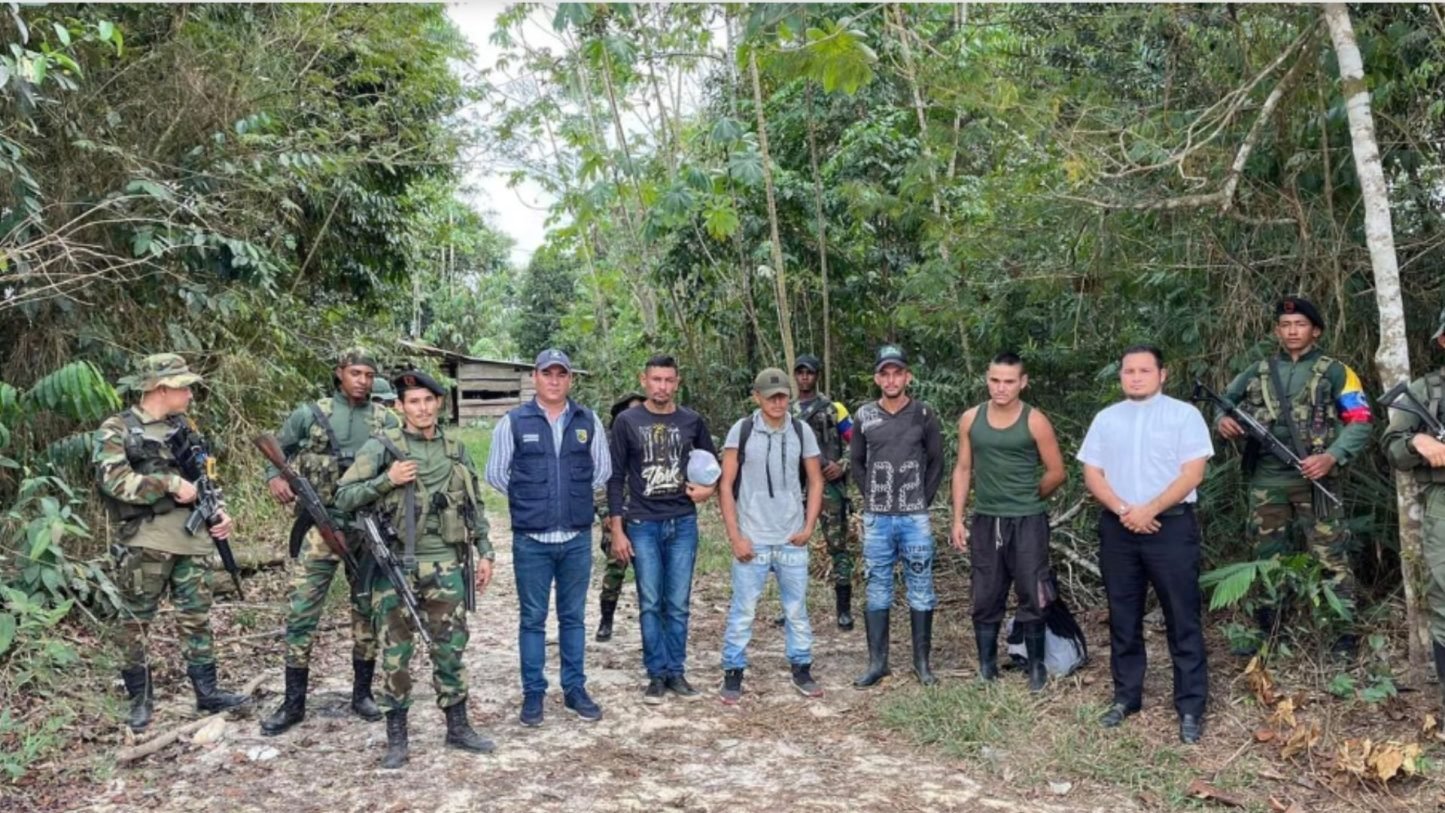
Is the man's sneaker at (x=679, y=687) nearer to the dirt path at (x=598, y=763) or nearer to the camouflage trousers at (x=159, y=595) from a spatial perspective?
the dirt path at (x=598, y=763)

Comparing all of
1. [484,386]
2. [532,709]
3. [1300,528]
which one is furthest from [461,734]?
[484,386]

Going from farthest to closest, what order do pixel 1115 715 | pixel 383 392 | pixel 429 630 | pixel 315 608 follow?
pixel 383 392, pixel 315 608, pixel 1115 715, pixel 429 630

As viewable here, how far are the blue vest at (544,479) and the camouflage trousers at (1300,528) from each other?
11.6 feet

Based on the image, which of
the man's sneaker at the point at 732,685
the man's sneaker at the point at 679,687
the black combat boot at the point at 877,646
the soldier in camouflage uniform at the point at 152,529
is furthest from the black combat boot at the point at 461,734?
the black combat boot at the point at 877,646

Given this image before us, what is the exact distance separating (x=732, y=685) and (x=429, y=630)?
1705 mm

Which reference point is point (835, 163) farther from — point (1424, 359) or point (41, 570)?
point (41, 570)

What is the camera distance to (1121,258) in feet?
19.3

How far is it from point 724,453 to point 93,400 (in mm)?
3275

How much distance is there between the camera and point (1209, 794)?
3.98m

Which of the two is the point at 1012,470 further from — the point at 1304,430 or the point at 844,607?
the point at 844,607

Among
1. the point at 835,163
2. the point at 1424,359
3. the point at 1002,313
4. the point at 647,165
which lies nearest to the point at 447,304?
the point at 647,165

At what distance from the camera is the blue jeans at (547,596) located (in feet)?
16.5

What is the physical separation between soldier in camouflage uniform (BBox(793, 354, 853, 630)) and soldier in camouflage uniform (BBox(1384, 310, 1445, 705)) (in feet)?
10.7

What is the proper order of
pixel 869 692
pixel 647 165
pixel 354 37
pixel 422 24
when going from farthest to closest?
1. pixel 647 165
2. pixel 422 24
3. pixel 354 37
4. pixel 869 692
